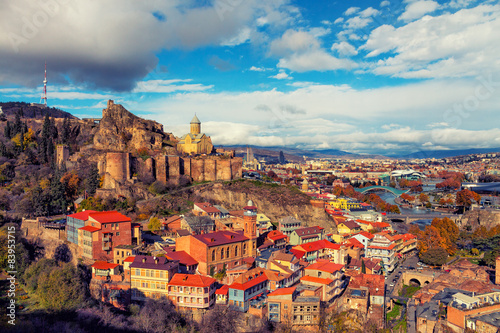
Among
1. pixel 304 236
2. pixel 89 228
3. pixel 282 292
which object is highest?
pixel 89 228

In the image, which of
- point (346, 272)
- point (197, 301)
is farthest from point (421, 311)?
point (197, 301)

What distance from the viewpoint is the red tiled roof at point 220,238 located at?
28.1 m

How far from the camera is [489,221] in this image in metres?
54.6

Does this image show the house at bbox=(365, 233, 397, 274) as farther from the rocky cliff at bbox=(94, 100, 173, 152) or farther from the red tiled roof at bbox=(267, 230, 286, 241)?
the rocky cliff at bbox=(94, 100, 173, 152)

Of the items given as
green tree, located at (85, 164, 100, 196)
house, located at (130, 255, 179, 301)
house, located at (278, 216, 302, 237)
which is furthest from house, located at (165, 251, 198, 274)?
green tree, located at (85, 164, 100, 196)

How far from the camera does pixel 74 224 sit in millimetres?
31234

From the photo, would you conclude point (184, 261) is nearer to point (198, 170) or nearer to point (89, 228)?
point (89, 228)

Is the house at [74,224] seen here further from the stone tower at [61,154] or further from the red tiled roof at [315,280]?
the red tiled roof at [315,280]

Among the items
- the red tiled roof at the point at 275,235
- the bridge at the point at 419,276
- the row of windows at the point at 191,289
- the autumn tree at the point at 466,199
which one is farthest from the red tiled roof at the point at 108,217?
the autumn tree at the point at 466,199

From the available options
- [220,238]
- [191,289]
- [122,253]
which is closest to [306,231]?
[220,238]

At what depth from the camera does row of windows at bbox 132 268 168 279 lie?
2486cm

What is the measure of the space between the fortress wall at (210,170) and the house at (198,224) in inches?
510

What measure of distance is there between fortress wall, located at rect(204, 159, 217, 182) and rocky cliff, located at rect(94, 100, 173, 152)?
7.12 meters

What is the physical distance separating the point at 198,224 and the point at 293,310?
1369cm
